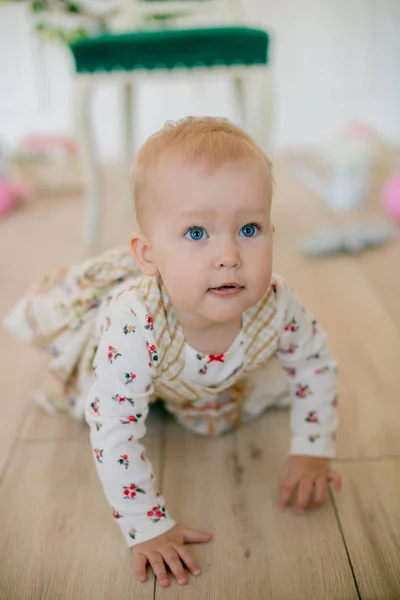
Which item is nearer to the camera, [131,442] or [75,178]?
[131,442]

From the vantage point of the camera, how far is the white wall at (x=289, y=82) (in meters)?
2.62

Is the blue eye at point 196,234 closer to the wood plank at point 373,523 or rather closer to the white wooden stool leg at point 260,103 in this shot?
the wood plank at point 373,523

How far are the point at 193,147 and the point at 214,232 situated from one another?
0.30 ft

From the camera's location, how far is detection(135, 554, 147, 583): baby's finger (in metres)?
0.73

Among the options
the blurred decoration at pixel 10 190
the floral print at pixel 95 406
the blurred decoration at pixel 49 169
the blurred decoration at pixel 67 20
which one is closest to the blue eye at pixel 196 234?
the floral print at pixel 95 406

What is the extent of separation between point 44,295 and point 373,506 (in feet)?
1.93

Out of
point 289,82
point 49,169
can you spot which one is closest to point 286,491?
point 49,169

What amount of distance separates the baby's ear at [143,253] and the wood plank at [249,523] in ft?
1.11

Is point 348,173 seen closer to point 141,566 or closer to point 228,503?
point 228,503

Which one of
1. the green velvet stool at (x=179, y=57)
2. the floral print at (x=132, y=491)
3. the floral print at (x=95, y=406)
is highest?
the green velvet stool at (x=179, y=57)

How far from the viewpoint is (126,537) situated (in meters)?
0.76

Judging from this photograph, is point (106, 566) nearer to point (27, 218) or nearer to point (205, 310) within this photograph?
point (205, 310)

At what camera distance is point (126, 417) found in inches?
29.1

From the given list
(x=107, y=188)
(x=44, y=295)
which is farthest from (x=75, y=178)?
(x=44, y=295)
